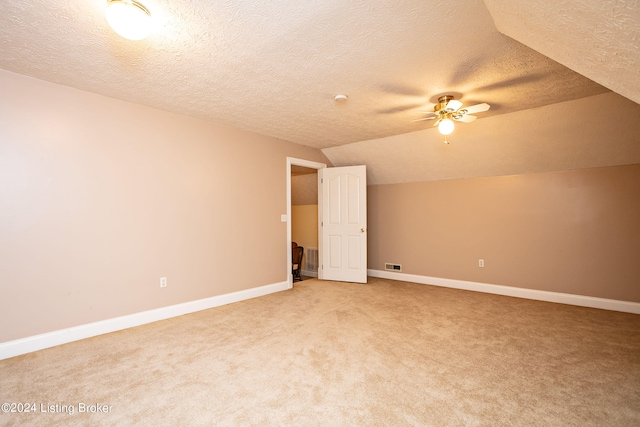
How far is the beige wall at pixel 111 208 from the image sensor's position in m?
2.66

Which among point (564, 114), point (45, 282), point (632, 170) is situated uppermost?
point (564, 114)

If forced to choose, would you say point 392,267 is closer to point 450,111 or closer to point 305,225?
point 305,225

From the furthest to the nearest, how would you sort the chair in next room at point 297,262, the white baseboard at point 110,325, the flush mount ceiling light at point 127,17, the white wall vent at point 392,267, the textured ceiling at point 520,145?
1. the chair in next room at point 297,262
2. the white wall vent at point 392,267
3. the textured ceiling at point 520,145
4. the white baseboard at point 110,325
5. the flush mount ceiling light at point 127,17

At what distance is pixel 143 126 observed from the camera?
3.39 m

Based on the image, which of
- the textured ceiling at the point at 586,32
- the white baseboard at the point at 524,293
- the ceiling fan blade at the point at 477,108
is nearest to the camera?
the textured ceiling at the point at 586,32

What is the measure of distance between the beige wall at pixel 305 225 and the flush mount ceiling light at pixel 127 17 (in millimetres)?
5269

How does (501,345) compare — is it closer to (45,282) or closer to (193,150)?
(193,150)

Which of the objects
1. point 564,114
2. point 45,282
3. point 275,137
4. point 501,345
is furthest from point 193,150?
point 564,114

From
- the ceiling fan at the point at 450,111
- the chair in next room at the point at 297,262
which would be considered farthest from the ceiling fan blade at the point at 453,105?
the chair in next room at the point at 297,262

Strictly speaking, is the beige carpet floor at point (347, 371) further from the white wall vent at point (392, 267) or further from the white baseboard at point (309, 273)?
the white baseboard at point (309, 273)

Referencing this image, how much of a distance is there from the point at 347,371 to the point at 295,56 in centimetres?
251

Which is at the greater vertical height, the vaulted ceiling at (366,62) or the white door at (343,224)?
the vaulted ceiling at (366,62)

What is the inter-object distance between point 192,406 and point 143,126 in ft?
9.68

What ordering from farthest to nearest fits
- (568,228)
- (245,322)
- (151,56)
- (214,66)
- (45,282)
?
(568,228) → (245,322) → (45,282) → (214,66) → (151,56)
